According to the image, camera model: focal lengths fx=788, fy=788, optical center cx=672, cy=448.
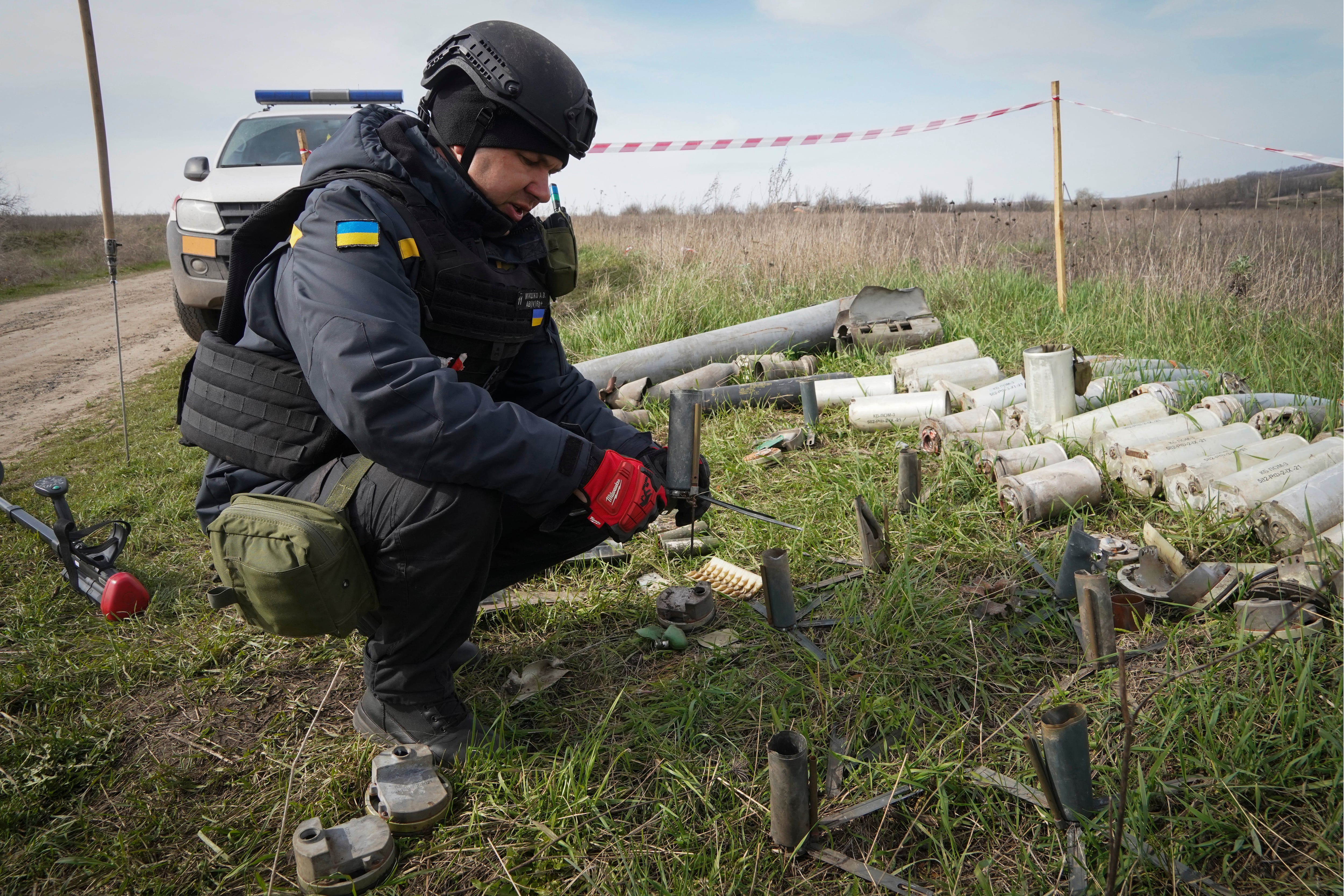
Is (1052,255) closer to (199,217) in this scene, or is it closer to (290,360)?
(199,217)

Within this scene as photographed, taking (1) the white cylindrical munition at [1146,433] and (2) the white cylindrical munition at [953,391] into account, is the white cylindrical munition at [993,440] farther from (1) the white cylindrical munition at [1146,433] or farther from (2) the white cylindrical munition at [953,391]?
(2) the white cylindrical munition at [953,391]

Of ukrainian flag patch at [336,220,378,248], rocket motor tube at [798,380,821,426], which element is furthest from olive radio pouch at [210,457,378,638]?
rocket motor tube at [798,380,821,426]

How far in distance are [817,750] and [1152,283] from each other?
574cm

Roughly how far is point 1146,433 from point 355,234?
3.25m

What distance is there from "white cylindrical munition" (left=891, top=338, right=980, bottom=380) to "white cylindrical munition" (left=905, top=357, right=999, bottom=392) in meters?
0.06

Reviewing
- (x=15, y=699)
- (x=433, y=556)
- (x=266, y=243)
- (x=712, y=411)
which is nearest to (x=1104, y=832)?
(x=433, y=556)

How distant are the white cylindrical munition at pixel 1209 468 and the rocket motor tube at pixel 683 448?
196 cm

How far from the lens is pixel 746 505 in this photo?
357 cm

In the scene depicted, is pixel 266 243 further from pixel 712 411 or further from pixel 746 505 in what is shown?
Result: pixel 712 411

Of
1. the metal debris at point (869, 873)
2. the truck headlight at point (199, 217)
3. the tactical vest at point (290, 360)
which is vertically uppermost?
the truck headlight at point (199, 217)

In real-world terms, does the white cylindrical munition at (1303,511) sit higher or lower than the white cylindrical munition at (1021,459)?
lower

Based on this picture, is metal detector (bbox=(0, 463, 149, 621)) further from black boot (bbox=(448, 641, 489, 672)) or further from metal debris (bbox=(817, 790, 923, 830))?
metal debris (bbox=(817, 790, 923, 830))

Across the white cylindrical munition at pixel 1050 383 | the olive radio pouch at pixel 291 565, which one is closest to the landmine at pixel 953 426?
the white cylindrical munition at pixel 1050 383

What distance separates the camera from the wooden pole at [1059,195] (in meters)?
5.82
